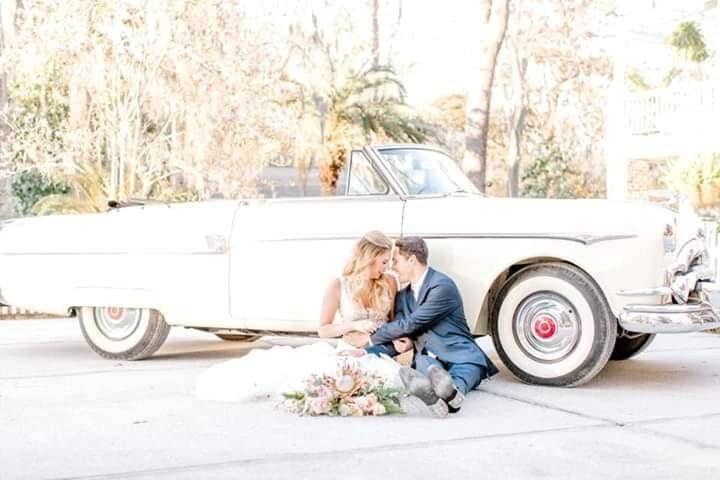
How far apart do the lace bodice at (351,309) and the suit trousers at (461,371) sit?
52 centimetres

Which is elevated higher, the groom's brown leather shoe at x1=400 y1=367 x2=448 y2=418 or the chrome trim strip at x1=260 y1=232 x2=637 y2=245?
the chrome trim strip at x1=260 y1=232 x2=637 y2=245

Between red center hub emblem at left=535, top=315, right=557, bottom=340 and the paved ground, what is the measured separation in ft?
1.24

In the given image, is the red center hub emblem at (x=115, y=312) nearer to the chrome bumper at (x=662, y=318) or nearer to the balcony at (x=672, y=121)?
the chrome bumper at (x=662, y=318)

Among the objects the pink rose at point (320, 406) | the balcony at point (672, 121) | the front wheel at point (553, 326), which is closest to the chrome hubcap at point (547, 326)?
the front wheel at point (553, 326)

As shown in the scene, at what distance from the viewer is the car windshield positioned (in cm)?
816

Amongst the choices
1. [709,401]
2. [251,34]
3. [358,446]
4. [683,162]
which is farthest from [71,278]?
[683,162]

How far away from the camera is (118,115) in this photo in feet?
→ 58.6

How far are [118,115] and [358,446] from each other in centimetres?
1326

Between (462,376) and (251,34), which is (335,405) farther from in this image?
(251,34)

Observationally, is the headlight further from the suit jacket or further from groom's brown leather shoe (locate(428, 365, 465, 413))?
groom's brown leather shoe (locate(428, 365, 465, 413))

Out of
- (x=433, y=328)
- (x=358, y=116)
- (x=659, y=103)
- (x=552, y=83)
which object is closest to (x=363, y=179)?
(x=433, y=328)

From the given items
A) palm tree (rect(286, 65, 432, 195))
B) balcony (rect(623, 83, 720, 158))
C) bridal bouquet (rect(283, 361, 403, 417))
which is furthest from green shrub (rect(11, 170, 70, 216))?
bridal bouquet (rect(283, 361, 403, 417))

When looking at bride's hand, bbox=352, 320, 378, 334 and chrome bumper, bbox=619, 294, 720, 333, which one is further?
bride's hand, bbox=352, 320, 378, 334

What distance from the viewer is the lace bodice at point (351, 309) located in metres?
7.61
